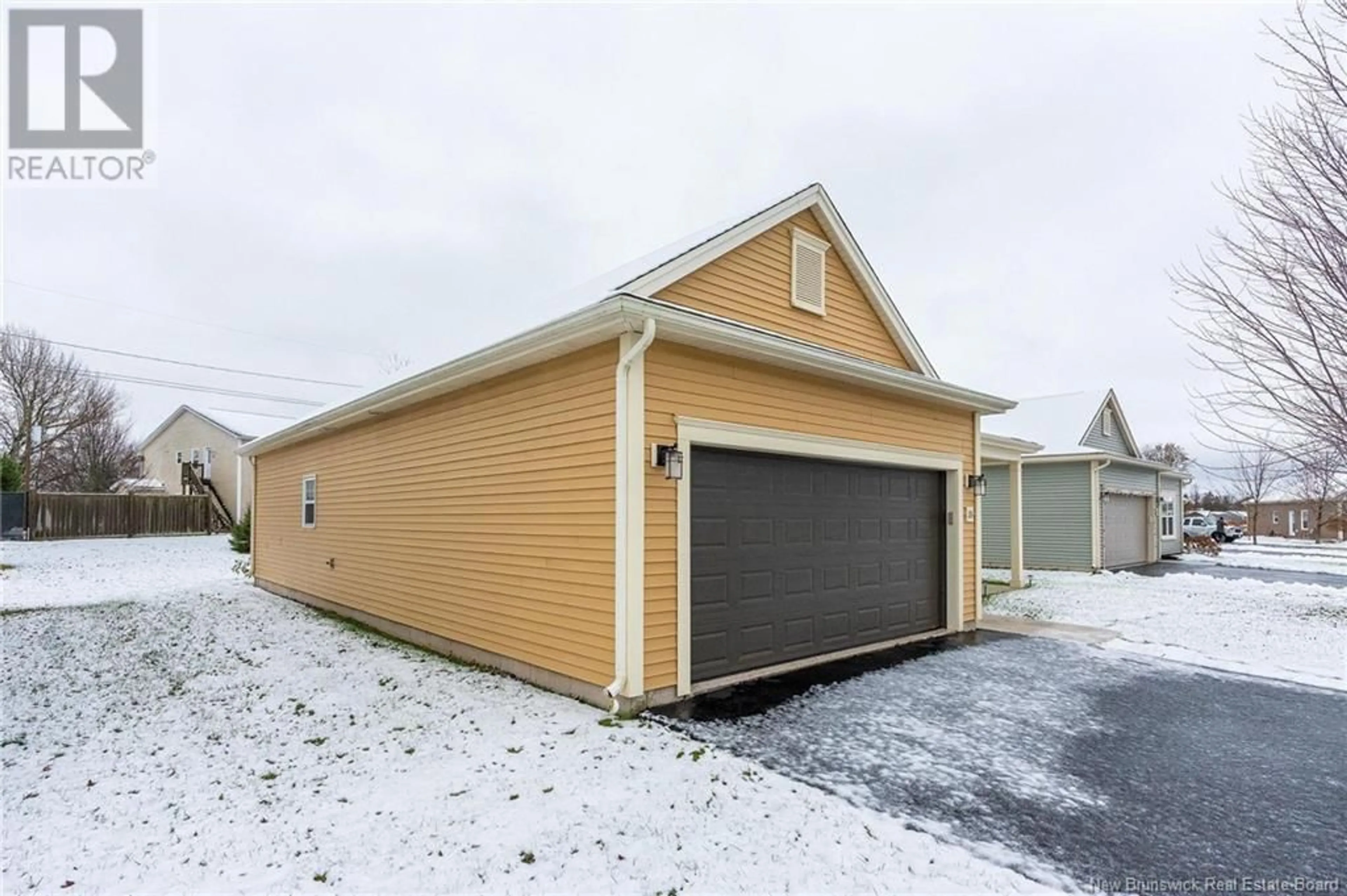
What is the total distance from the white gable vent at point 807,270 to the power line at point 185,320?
28.0 metres

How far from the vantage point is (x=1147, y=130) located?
27.0 ft

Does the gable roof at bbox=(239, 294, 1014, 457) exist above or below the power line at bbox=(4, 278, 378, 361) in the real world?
below

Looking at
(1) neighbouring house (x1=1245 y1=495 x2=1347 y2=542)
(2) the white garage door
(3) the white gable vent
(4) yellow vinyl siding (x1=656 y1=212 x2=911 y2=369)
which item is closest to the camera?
(4) yellow vinyl siding (x1=656 y1=212 x2=911 y2=369)

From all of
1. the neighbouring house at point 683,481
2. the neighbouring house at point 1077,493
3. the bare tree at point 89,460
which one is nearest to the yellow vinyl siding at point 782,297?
the neighbouring house at point 683,481

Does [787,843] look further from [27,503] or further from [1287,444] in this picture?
[27,503]

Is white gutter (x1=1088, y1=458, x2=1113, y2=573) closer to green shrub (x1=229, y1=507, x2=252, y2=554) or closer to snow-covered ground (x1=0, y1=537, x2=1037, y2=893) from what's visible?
snow-covered ground (x1=0, y1=537, x2=1037, y2=893)

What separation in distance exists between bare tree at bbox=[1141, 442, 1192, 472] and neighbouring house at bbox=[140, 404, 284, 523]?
44386 mm

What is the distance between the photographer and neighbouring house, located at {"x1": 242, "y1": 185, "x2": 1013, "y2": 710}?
5395 mm

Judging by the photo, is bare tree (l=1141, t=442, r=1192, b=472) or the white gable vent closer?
the white gable vent

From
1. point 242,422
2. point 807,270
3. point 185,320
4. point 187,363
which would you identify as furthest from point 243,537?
point 807,270

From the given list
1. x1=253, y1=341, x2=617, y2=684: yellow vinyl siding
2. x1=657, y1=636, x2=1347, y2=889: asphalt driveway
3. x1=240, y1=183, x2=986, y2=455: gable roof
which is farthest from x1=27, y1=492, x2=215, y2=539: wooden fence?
x1=657, y1=636, x2=1347, y2=889: asphalt driveway

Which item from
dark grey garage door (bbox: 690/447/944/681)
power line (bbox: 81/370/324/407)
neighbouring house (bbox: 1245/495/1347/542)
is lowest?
neighbouring house (bbox: 1245/495/1347/542)

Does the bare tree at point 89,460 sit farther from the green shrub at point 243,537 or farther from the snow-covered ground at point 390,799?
the snow-covered ground at point 390,799

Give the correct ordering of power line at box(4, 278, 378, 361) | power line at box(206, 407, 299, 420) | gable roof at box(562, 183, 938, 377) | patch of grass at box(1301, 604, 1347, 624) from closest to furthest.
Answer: gable roof at box(562, 183, 938, 377)
patch of grass at box(1301, 604, 1347, 624)
power line at box(4, 278, 378, 361)
power line at box(206, 407, 299, 420)
